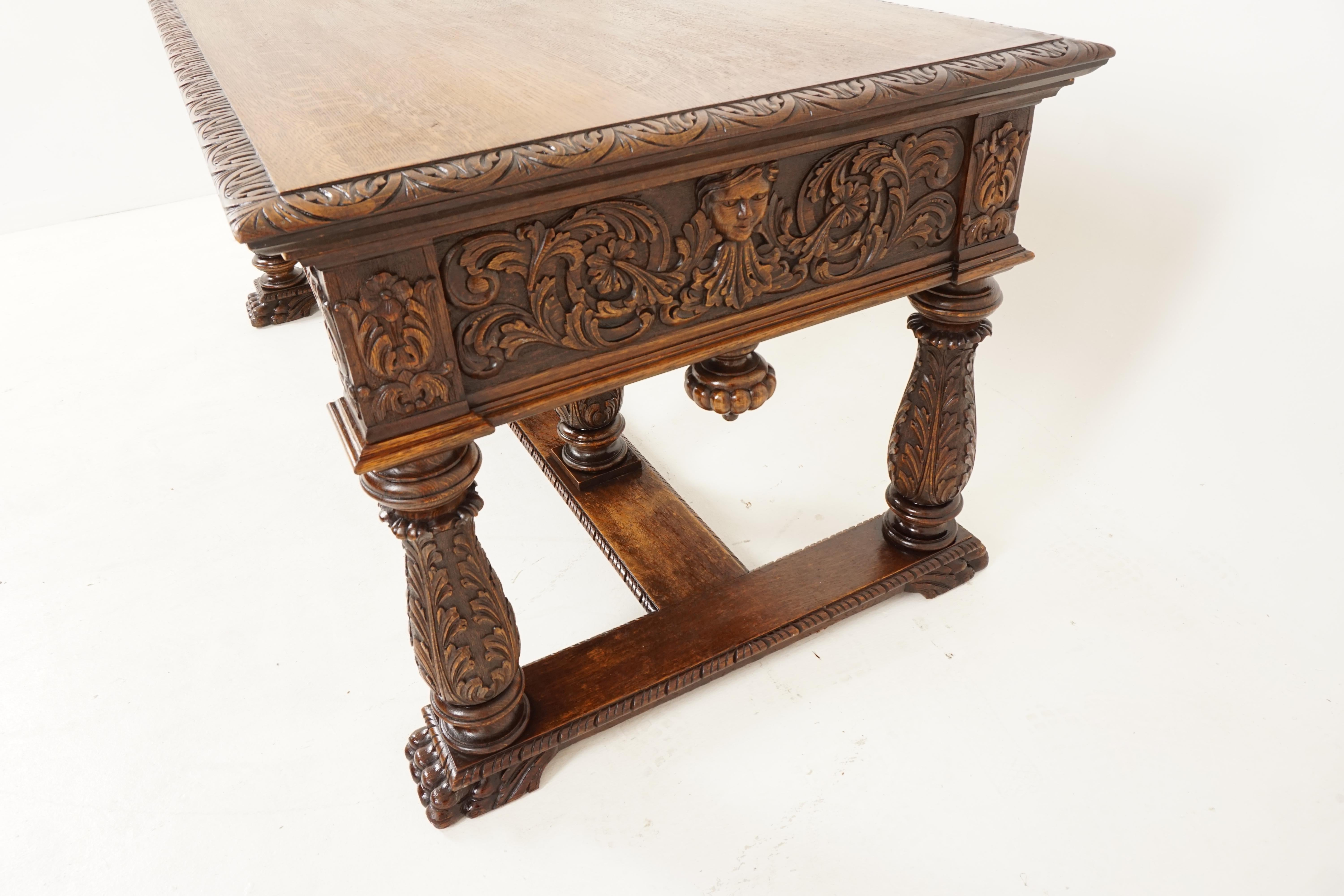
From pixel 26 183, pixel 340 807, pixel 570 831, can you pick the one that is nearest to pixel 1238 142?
pixel 570 831

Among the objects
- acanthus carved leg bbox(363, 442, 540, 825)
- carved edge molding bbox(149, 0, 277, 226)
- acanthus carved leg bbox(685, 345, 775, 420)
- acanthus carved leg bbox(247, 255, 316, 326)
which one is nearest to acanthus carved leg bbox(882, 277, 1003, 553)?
acanthus carved leg bbox(685, 345, 775, 420)

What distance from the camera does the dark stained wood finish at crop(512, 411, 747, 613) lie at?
1577mm

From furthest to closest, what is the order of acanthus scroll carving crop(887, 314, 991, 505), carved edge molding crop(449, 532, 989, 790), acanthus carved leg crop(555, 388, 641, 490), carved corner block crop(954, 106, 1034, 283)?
acanthus carved leg crop(555, 388, 641, 490), acanthus scroll carving crop(887, 314, 991, 505), carved edge molding crop(449, 532, 989, 790), carved corner block crop(954, 106, 1034, 283)

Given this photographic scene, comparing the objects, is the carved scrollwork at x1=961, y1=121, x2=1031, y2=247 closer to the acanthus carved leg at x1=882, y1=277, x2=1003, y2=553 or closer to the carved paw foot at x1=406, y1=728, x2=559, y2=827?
the acanthus carved leg at x1=882, y1=277, x2=1003, y2=553

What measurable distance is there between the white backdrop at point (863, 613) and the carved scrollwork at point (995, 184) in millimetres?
677

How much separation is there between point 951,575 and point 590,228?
991 mm

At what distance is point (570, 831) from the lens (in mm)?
1255

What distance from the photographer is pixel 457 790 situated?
48.9 inches

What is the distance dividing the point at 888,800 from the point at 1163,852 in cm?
35

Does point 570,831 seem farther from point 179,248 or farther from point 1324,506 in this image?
point 179,248

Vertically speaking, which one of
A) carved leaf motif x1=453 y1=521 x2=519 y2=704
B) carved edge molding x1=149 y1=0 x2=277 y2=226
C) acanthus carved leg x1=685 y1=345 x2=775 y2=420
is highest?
carved edge molding x1=149 y1=0 x2=277 y2=226

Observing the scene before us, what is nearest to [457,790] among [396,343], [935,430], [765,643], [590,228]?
[765,643]

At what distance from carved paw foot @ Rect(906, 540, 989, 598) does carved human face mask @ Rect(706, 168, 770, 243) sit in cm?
79

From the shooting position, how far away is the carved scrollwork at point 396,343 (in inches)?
34.3
